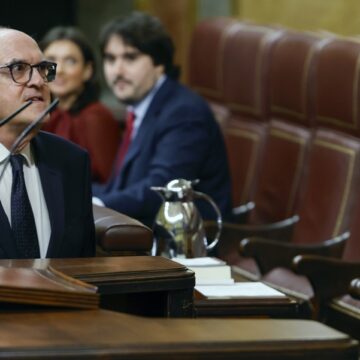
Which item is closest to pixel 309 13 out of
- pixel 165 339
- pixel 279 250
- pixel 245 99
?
pixel 245 99

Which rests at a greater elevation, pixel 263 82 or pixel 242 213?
pixel 263 82

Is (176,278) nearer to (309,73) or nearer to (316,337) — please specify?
(316,337)

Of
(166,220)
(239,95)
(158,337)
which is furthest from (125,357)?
(239,95)

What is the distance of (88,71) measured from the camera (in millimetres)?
4988

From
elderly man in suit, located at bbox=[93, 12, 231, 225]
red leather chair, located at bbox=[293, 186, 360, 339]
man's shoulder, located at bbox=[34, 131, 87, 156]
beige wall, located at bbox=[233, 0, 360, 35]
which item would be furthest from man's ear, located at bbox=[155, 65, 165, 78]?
man's shoulder, located at bbox=[34, 131, 87, 156]

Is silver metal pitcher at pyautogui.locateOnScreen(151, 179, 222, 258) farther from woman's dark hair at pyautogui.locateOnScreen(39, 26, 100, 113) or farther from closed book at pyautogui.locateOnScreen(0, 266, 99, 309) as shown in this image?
woman's dark hair at pyautogui.locateOnScreen(39, 26, 100, 113)

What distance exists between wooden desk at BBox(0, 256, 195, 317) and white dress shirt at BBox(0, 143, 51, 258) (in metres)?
0.40

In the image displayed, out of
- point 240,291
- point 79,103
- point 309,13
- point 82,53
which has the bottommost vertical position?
point 240,291

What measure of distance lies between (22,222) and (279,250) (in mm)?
1708

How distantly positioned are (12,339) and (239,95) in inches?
141

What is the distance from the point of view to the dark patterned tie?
2346mm

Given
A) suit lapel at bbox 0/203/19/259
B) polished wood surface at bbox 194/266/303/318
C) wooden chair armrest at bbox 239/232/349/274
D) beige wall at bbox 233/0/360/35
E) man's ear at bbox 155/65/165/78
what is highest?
beige wall at bbox 233/0/360/35

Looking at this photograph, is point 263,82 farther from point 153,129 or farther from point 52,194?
point 52,194

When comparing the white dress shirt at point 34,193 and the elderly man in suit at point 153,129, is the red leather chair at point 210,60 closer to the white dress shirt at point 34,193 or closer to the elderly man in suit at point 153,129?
the elderly man in suit at point 153,129
